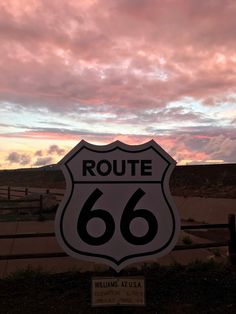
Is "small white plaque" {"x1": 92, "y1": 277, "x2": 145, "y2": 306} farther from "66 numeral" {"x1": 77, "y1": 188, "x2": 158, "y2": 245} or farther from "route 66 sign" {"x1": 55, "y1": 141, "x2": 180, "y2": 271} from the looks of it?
"66 numeral" {"x1": 77, "y1": 188, "x2": 158, "y2": 245}

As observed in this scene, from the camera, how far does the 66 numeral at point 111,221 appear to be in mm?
3799

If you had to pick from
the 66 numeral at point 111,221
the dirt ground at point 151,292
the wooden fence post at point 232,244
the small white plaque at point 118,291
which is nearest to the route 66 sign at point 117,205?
the 66 numeral at point 111,221

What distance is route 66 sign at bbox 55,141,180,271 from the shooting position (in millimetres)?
3799

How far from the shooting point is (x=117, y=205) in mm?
3875

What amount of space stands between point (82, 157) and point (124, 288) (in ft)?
3.86

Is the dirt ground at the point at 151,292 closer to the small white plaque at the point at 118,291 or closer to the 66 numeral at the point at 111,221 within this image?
the small white plaque at the point at 118,291

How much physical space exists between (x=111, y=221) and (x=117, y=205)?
A: 143 millimetres

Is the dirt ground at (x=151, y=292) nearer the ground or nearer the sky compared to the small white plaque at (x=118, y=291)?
nearer the ground

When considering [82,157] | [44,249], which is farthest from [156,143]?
[44,249]

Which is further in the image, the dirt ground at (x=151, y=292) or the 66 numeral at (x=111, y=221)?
the dirt ground at (x=151, y=292)

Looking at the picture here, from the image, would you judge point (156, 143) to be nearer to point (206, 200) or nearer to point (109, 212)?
point (109, 212)

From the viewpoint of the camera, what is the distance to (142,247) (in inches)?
151

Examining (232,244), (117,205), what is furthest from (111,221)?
(232,244)

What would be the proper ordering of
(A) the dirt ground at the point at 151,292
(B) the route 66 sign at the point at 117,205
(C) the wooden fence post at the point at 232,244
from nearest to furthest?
(B) the route 66 sign at the point at 117,205 → (A) the dirt ground at the point at 151,292 → (C) the wooden fence post at the point at 232,244
